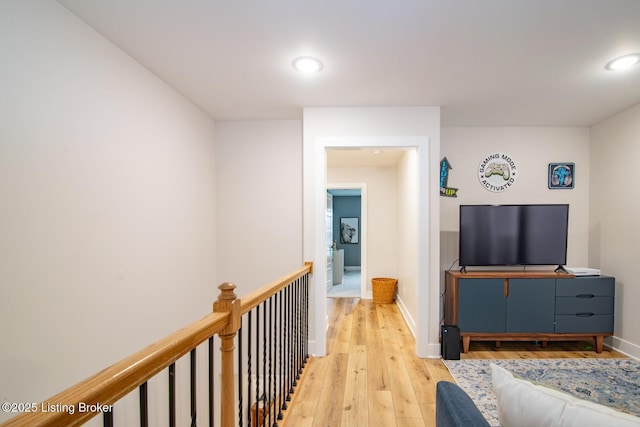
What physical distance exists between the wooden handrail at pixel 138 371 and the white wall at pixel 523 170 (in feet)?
9.86

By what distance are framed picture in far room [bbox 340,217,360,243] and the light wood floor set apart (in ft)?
18.2

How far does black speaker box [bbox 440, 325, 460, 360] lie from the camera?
2932 mm

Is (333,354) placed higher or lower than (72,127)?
lower

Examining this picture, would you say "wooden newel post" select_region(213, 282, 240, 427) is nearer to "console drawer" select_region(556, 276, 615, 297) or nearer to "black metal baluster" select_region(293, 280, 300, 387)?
"black metal baluster" select_region(293, 280, 300, 387)

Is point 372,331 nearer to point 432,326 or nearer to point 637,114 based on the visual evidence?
point 432,326

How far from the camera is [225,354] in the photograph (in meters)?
1.23

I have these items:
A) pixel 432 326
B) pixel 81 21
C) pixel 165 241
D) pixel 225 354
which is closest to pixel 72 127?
pixel 81 21

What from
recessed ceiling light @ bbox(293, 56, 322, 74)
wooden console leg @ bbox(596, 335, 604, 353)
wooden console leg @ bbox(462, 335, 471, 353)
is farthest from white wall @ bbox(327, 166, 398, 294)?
recessed ceiling light @ bbox(293, 56, 322, 74)

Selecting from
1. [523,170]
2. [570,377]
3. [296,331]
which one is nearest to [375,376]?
[296,331]

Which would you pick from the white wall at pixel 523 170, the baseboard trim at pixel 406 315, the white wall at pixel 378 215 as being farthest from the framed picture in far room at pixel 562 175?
the white wall at pixel 378 215

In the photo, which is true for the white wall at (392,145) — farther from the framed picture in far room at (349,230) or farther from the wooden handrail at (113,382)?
the framed picture in far room at (349,230)

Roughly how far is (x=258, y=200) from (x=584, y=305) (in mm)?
3453

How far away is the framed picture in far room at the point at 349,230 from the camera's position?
9609 millimetres

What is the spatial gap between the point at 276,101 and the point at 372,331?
2827 millimetres
